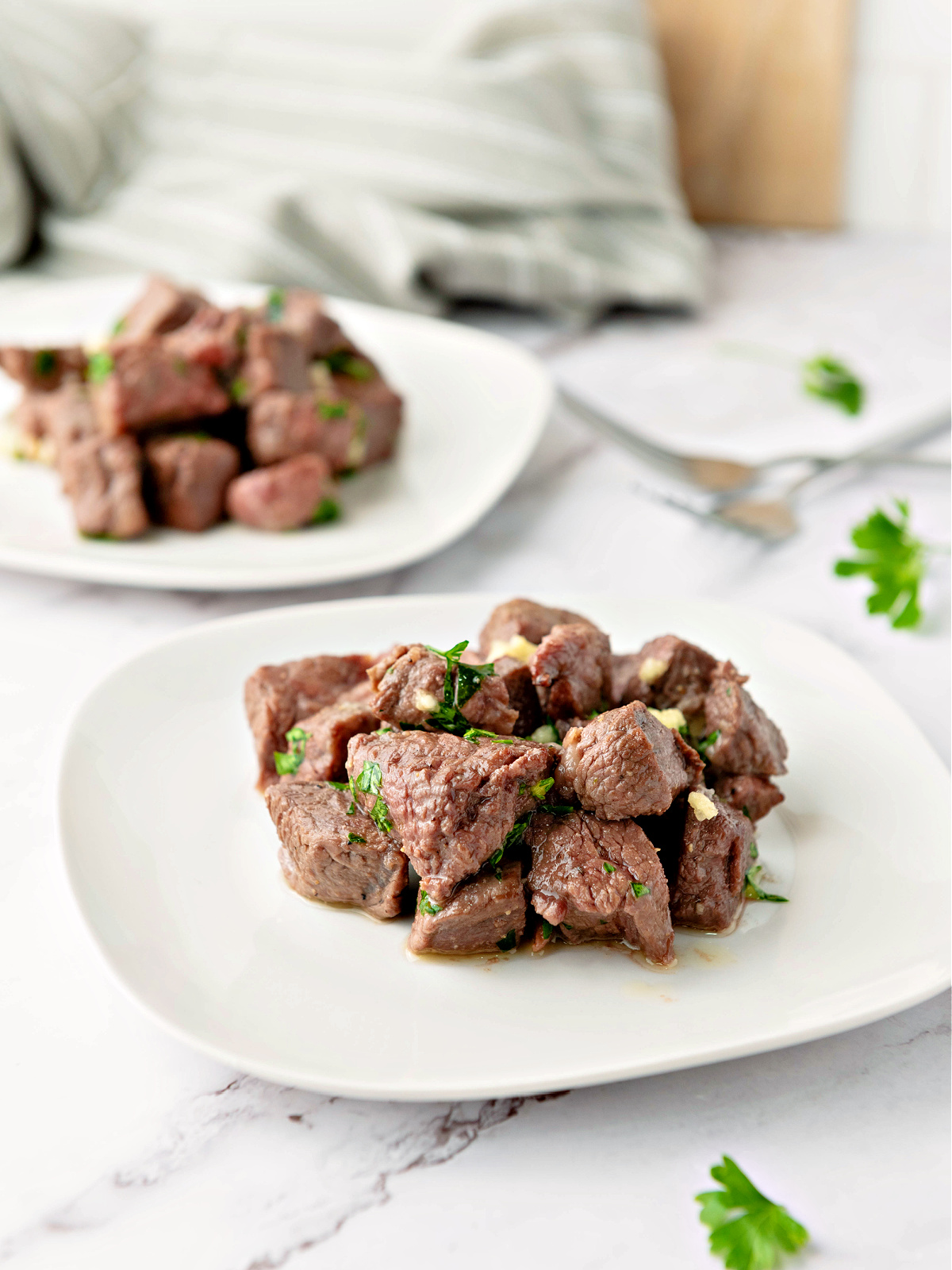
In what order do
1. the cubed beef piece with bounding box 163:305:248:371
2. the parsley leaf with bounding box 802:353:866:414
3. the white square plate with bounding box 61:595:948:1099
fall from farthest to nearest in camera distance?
the parsley leaf with bounding box 802:353:866:414
the cubed beef piece with bounding box 163:305:248:371
the white square plate with bounding box 61:595:948:1099

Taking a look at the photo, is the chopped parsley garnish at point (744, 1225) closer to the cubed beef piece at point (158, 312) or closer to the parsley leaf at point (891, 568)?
the parsley leaf at point (891, 568)

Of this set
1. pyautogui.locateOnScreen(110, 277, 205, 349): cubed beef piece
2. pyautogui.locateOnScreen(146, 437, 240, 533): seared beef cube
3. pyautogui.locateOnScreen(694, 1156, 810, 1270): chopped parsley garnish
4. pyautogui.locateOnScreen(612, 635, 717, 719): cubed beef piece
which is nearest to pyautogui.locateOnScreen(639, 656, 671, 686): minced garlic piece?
pyautogui.locateOnScreen(612, 635, 717, 719): cubed beef piece

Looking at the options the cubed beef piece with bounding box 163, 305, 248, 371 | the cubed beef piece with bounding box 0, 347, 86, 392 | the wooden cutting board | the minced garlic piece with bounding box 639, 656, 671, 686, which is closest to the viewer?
the minced garlic piece with bounding box 639, 656, 671, 686

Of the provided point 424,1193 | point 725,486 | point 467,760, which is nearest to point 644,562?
point 725,486

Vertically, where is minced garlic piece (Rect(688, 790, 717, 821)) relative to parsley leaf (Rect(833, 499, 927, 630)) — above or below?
above

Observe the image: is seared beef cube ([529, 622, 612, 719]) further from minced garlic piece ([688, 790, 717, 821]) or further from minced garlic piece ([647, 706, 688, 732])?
minced garlic piece ([688, 790, 717, 821])

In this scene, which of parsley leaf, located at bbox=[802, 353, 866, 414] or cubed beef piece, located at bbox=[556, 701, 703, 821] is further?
parsley leaf, located at bbox=[802, 353, 866, 414]

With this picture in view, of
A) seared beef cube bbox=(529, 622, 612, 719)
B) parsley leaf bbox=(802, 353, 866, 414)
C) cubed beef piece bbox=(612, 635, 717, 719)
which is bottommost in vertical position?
parsley leaf bbox=(802, 353, 866, 414)

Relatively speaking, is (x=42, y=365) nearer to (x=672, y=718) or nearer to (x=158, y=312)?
(x=158, y=312)
